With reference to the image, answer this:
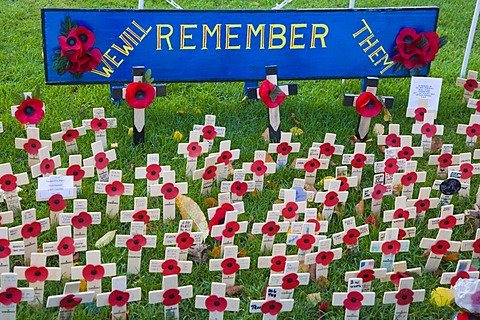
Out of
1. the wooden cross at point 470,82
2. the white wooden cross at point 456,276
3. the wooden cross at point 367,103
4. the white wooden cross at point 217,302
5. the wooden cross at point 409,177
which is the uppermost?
the wooden cross at point 470,82

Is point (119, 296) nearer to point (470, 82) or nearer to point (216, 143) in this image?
point (216, 143)

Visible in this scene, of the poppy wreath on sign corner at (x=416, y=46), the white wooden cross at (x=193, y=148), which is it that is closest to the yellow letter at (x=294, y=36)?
the poppy wreath on sign corner at (x=416, y=46)

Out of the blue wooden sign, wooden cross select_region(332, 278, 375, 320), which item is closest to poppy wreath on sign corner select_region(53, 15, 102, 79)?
the blue wooden sign

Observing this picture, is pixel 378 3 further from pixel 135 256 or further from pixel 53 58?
pixel 135 256

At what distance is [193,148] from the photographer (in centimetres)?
360

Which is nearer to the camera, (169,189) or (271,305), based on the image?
(271,305)

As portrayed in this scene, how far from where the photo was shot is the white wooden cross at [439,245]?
2988 millimetres

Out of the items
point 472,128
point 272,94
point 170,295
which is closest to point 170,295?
point 170,295

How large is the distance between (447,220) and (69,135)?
2170mm

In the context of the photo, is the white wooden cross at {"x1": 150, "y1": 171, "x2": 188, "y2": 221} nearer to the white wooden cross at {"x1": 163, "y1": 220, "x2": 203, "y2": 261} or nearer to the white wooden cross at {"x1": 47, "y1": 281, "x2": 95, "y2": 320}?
the white wooden cross at {"x1": 163, "y1": 220, "x2": 203, "y2": 261}

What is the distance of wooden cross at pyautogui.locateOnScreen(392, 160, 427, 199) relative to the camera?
353 cm

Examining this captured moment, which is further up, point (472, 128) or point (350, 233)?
point (472, 128)

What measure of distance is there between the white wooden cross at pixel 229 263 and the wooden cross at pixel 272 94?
1.49m

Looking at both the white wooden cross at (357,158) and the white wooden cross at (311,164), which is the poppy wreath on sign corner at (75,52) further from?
the white wooden cross at (357,158)
